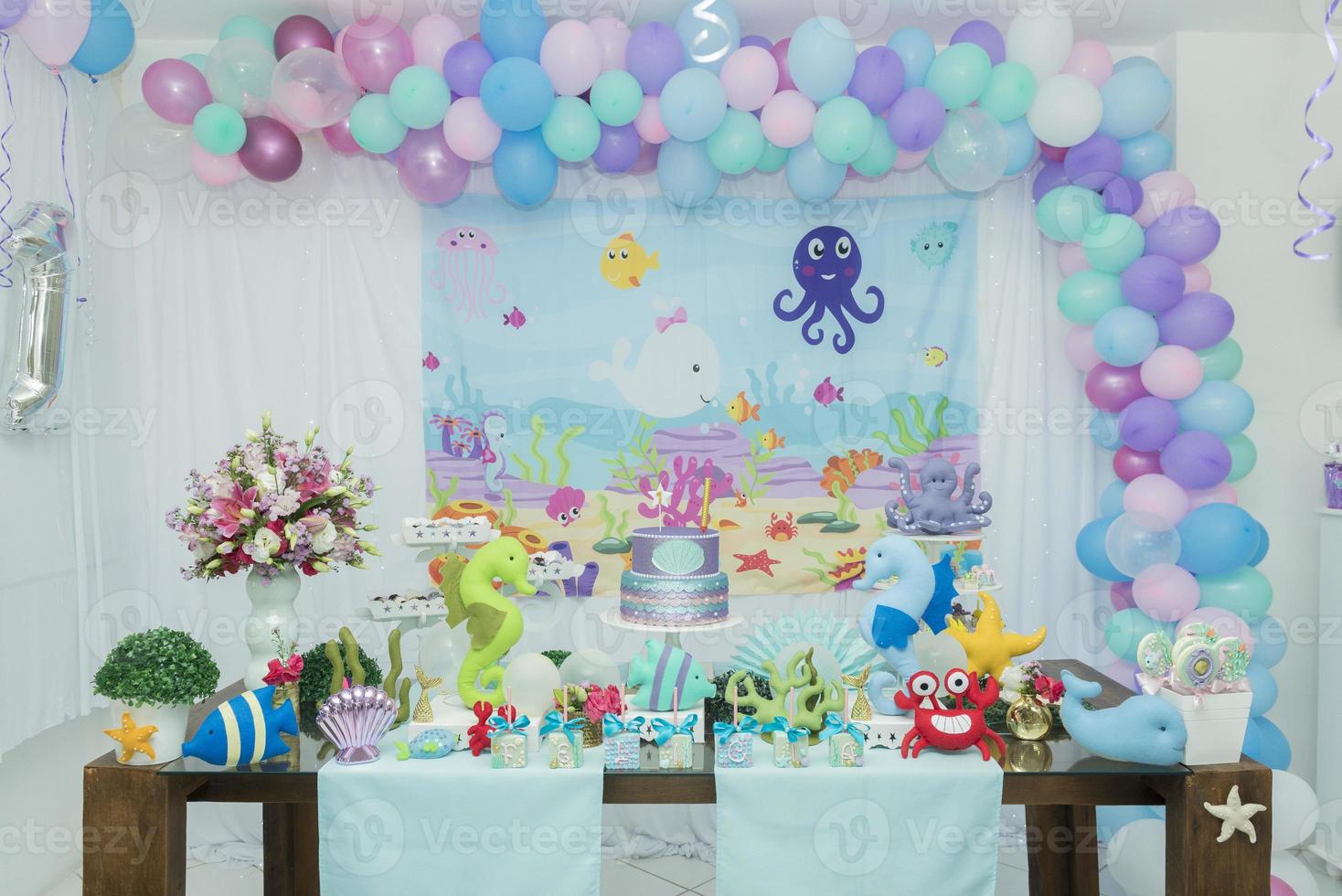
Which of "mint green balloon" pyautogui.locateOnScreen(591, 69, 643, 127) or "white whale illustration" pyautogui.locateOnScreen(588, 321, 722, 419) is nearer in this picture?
"mint green balloon" pyautogui.locateOnScreen(591, 69, 643, 127)

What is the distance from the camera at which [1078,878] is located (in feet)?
8.71

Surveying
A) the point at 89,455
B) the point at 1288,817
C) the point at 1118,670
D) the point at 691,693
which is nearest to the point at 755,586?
the point at 1118,670

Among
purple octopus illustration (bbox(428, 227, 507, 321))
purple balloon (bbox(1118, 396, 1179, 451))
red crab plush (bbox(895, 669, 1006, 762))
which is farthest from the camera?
purple octopus illustration (bbox(428, 227, 507, 321))

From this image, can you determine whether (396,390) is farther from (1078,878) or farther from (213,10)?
(1078,878)

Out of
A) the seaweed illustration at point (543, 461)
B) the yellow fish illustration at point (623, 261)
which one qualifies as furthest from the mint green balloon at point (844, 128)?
the seaweed illustration at point (543, 461)

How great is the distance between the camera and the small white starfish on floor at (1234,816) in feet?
6.35

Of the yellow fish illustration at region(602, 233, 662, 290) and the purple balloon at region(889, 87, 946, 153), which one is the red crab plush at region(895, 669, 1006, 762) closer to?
the purple balloon at region(889, 87, 946, 153)

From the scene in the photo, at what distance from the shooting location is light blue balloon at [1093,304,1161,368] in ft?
10.7

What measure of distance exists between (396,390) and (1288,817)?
10.00 ft

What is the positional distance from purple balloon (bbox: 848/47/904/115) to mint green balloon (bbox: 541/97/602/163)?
0.85 meters

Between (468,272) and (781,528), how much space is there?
1473 mm

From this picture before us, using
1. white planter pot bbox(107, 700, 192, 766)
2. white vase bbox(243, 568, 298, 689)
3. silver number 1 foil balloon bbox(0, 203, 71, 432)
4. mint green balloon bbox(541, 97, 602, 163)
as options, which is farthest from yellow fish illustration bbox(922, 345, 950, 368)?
silver number 1 foil balloon bbox(0, 203, 71, 432)

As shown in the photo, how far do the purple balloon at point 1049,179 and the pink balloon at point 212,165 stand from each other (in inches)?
108

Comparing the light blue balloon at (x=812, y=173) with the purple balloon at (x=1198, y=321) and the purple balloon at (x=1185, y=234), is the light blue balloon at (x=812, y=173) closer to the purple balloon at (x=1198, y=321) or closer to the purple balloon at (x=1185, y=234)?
the purple balloon at (x=1185, y=234)
